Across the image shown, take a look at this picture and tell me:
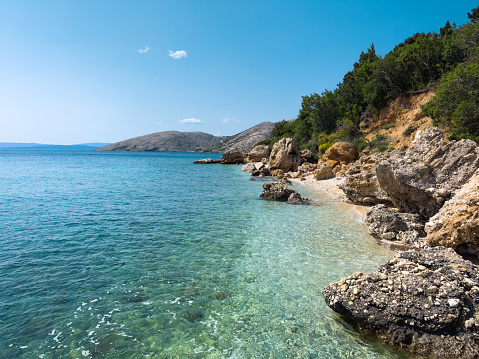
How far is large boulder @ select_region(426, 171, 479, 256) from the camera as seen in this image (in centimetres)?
849

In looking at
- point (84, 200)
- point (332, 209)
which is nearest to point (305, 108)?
point (332, 209)

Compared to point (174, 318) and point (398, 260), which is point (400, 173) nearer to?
point (398, 260)

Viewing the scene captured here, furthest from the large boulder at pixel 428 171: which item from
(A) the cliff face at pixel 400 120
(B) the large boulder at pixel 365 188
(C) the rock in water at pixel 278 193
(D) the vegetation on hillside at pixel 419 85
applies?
(A) the cliff face at pixel 400 120

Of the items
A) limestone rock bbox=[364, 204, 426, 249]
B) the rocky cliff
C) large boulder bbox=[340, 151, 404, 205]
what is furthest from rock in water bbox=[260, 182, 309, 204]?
limestone rock bbox=[364, 204, 426, 249]

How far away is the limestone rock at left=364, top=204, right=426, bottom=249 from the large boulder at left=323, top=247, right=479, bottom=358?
495 cm

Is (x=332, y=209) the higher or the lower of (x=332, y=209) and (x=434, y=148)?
the lower

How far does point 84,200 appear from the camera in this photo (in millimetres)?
20344

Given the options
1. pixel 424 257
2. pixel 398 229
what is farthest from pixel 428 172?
pixel 424 257

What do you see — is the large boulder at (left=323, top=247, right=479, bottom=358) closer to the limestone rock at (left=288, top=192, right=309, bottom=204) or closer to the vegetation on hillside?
the limestone rock at (left=288, top=192, right=309, bottom=204)

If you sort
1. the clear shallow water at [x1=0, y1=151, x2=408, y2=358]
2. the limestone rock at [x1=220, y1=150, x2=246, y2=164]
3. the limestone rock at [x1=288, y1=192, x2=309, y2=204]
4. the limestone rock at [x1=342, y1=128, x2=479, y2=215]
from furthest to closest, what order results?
the limestone rock at [x1=220, y1=150, x2=246, y2=164] < the limestone rock at [x1=288, y1=192, x2=309, y2=204] < the limestone rock at [x1=342, y1=128, x2=479, y2=215] < the clear shallow water at [x1=0, y1=151, x2=408, y2=358]

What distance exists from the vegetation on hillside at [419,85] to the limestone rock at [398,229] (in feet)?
51.0

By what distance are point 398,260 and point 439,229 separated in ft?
15.6

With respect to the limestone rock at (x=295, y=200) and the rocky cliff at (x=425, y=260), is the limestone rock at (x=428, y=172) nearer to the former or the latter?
the rocky cliff at (x=425, y=260)

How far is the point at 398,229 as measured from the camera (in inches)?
465
